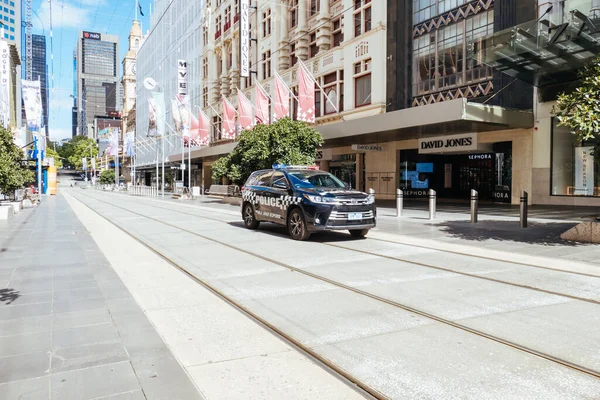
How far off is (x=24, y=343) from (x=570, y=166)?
2236cm

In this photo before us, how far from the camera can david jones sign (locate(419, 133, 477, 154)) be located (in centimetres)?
2395

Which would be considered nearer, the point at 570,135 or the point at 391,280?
the point at 391,280

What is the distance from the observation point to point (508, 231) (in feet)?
41.2

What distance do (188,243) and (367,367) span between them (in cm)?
787

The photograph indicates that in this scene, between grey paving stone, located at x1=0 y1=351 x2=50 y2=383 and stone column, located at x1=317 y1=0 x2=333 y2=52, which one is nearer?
grey paving stone, located at x1=0 y1=351 x2=50 y2=383

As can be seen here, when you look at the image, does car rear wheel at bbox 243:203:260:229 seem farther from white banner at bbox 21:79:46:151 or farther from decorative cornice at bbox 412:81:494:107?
white banner at bbox 21:79:46:151

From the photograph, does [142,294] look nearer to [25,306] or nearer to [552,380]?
[25,306]

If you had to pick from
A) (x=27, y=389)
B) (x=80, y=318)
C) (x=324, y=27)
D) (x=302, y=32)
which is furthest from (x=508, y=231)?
(x=302, y=32)

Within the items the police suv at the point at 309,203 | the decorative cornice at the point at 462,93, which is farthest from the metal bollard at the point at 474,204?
the decorative cornice at the point at 462,93

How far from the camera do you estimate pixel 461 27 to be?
79.4ft

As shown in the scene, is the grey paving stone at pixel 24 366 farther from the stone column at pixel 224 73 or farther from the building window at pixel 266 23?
the stone column at pixel 224 73

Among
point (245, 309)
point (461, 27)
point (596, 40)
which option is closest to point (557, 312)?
point (245, 309)

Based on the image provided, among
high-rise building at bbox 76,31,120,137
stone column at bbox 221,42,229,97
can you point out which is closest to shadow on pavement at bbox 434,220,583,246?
stone column at bbox 221,42,229,97

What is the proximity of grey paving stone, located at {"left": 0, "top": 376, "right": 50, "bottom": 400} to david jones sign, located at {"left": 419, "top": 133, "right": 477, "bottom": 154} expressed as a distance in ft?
77.1
